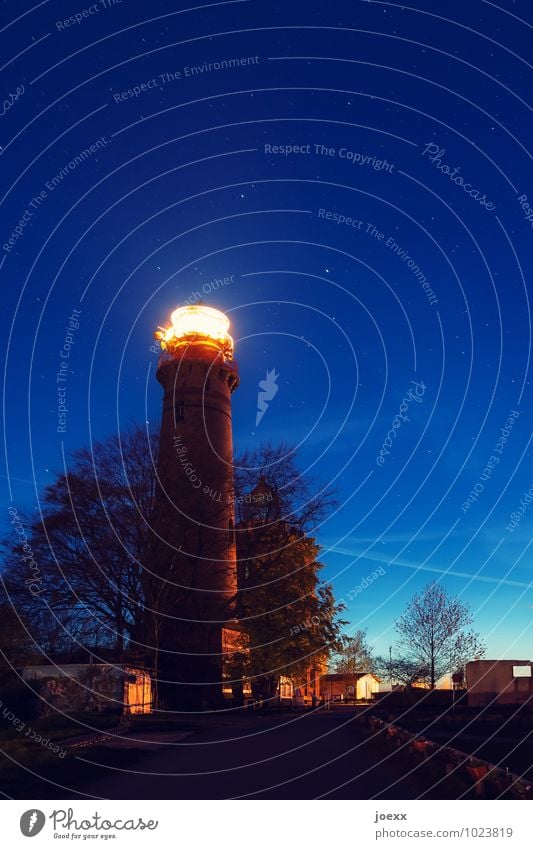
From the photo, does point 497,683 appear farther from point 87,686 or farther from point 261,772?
point 261,772

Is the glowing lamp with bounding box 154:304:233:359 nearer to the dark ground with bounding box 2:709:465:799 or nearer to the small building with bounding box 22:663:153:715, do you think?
the small building with bounding box 22:663:153:715

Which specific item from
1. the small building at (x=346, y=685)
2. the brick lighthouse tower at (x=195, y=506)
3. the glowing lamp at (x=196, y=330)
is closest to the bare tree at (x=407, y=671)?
the small building at (x=346, y=685)

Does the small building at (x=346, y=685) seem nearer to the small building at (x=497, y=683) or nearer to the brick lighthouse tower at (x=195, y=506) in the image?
the small building at (x=497, y=683)

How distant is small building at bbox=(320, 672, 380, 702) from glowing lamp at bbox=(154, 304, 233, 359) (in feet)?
148

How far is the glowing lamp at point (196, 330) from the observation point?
5334 centimetres

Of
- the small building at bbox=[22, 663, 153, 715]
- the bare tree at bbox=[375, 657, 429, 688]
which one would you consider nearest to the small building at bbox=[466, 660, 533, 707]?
the bare tree at bbox=[375, 657, 429, 688]

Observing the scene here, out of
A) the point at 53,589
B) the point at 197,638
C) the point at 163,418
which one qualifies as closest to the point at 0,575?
the point at 53,589

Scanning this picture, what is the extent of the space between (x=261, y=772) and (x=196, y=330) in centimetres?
4083

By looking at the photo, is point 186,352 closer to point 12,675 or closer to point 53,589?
point 53,589

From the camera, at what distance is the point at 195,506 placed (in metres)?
46.7

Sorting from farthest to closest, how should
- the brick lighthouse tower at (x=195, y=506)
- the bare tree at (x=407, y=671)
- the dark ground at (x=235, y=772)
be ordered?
the bare tree at (x=407, y=671) < the brick lighthouse tower at (x=195, y=506) < the dark ground at (x=235, y=772)

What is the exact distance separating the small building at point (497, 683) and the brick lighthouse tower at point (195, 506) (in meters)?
18.2

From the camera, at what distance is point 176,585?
44.2 metres
